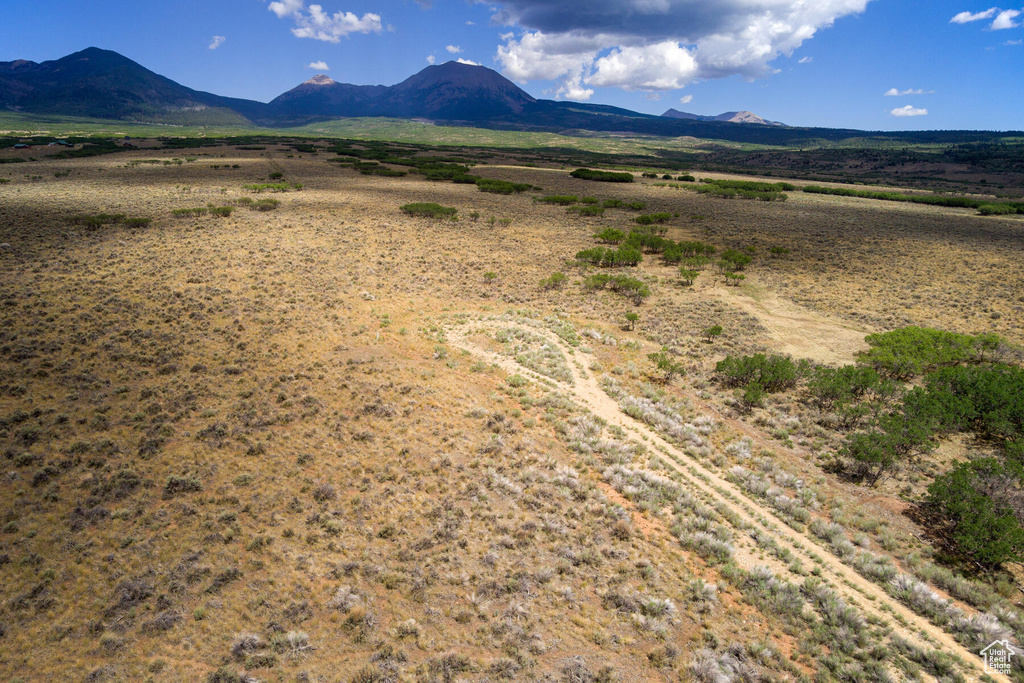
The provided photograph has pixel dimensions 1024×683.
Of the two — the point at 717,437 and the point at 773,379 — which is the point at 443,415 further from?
the point at 773,379

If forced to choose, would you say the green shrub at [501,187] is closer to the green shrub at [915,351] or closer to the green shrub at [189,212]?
the green shrub at [189,212]

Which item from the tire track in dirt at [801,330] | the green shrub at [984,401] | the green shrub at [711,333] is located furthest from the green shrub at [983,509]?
the green shrub at [711,333]

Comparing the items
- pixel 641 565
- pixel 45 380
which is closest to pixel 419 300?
pixel 45 380

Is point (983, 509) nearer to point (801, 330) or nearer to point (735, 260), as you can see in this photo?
point (801, 330)

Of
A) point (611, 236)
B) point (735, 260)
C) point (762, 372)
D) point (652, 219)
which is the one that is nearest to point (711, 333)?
point (762, 372)

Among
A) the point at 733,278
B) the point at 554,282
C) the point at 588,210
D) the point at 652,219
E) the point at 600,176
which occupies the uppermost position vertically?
the point at 600,176
